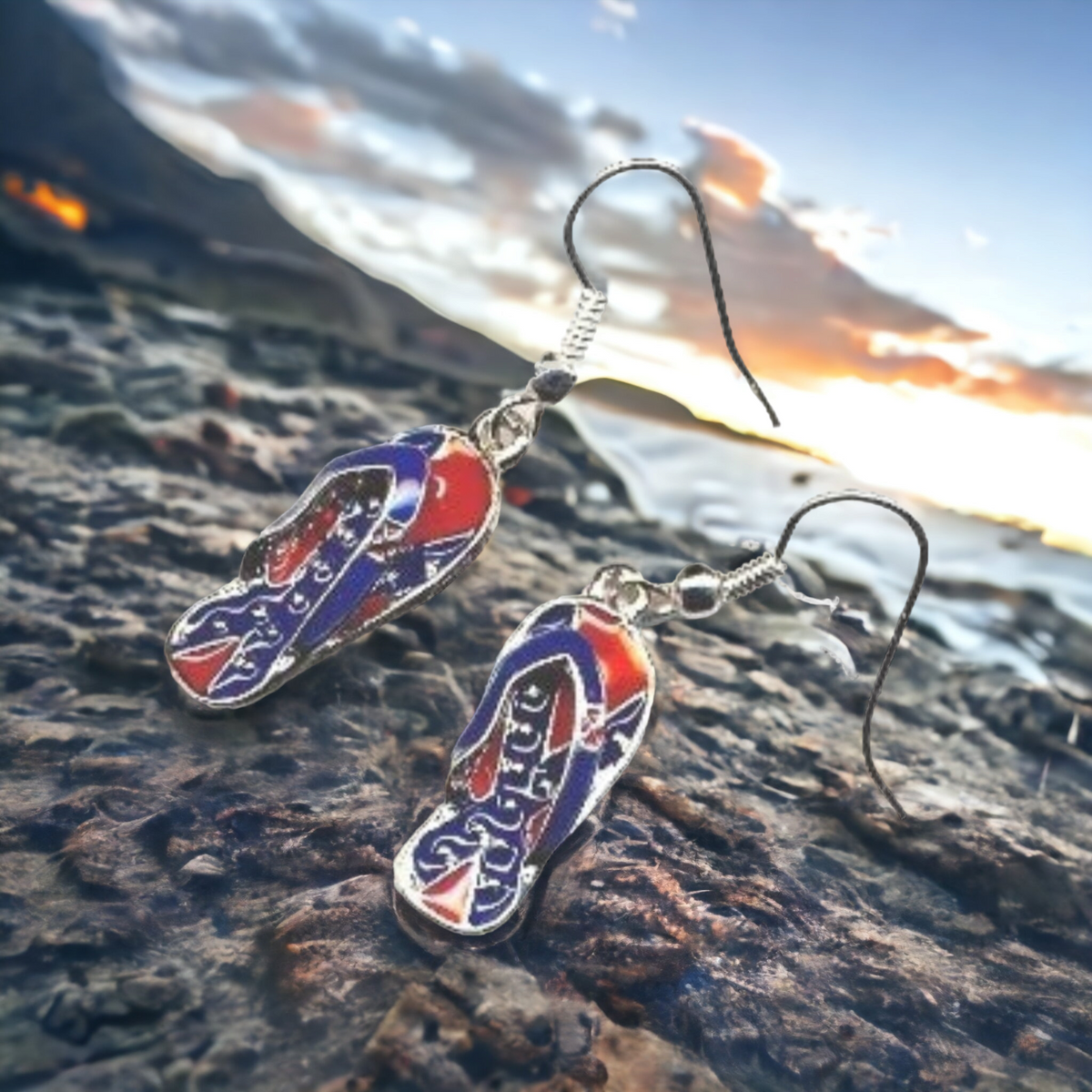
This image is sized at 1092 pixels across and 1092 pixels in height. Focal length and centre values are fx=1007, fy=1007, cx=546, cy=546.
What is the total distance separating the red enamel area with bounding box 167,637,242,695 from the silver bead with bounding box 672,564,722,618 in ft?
2.52

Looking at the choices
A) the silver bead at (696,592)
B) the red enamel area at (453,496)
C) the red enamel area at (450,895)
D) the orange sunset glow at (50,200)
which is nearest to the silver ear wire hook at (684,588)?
the silver bead at (696,592)

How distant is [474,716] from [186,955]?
0.55 m

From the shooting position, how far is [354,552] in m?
1.83

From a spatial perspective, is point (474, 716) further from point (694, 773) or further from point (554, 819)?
point (694, 773)

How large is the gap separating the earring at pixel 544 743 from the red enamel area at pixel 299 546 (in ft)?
1.44

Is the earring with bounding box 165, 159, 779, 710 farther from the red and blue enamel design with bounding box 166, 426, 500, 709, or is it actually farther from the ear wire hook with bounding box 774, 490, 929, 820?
the ear wire hook with bounding box 774, 490, 929, 820

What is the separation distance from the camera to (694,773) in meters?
1.61

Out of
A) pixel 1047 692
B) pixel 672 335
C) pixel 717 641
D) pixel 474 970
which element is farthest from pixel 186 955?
pixel 672 335

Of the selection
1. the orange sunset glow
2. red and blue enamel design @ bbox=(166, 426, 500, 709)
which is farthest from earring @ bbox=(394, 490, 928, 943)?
the orange sunset glow

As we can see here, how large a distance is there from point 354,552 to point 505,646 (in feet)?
1.18

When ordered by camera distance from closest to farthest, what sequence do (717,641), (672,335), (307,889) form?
(307,889), (717,641), (672,335)

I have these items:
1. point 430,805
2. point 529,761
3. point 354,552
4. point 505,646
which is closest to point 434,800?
point 430,805

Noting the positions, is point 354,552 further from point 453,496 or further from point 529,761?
point 529,761

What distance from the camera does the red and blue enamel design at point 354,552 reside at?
5.64 ft
